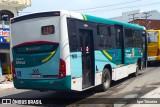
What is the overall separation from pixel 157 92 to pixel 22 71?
4.95 meters

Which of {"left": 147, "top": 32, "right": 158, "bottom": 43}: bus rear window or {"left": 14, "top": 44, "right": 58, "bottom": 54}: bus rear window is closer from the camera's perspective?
{"left": 14, "top": 44, "right": 58, "bottom": 54}: bus rear window

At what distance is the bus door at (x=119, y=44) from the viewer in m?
14.7

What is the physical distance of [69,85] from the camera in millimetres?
10094

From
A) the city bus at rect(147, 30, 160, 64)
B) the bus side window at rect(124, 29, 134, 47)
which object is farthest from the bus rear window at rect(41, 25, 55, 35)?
the city bus at rect(147, 30, 160, 64)

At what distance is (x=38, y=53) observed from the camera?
1057 cm

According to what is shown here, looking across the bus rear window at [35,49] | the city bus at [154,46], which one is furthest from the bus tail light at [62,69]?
the city bus at [154,46]

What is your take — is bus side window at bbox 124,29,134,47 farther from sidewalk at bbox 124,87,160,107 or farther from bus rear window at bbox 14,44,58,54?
bus rear window at bbox 14,44,58,54

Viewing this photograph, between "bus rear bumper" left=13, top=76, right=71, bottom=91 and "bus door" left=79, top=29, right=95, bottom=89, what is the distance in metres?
1.27

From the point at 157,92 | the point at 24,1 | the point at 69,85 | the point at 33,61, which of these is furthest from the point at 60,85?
the point at 24,1

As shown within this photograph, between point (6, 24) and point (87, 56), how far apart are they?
13780 mm

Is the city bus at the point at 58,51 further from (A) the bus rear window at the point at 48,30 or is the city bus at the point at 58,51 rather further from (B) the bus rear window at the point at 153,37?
(B) the bus rear window at the point at 153,37

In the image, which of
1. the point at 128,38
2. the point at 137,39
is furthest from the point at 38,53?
the point at 137,39

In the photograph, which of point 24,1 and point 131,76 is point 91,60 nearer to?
point 131,76

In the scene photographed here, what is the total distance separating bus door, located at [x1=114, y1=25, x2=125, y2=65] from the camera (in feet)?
48.2
